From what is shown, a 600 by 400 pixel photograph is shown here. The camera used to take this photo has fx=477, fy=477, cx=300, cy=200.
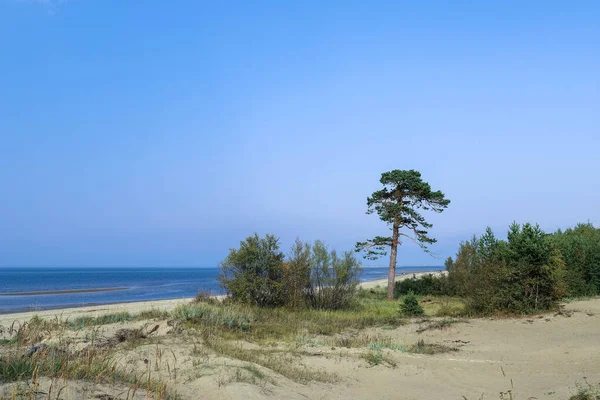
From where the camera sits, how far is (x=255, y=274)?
21234 millimetres

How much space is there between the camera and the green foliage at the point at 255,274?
20.9 metres

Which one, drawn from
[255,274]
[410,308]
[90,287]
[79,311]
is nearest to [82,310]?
[79,311]

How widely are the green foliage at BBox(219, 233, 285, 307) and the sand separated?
5604 mm

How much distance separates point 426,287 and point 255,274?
15.2m

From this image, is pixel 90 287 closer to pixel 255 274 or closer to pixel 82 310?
pixel 82 310

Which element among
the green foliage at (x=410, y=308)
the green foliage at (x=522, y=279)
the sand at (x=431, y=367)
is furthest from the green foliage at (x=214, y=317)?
the green foliage at (x=522, y=279)

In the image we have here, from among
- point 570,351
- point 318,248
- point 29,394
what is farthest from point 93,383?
point 318,248

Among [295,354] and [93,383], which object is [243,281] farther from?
[93,383]

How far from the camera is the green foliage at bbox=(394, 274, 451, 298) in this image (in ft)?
102

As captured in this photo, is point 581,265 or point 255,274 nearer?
point 255,274

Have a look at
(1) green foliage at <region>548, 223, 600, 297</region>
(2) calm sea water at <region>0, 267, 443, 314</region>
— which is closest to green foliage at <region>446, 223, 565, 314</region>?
(1) green foliage at <region>548, 223, 600, 297</region>

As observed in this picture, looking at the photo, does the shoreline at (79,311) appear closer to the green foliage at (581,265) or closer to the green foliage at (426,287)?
the green foliage at (426,287)

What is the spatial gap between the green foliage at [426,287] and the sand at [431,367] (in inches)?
555

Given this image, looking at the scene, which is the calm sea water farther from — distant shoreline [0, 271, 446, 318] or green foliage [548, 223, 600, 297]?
green foliage [548, 223, 600, 297]
